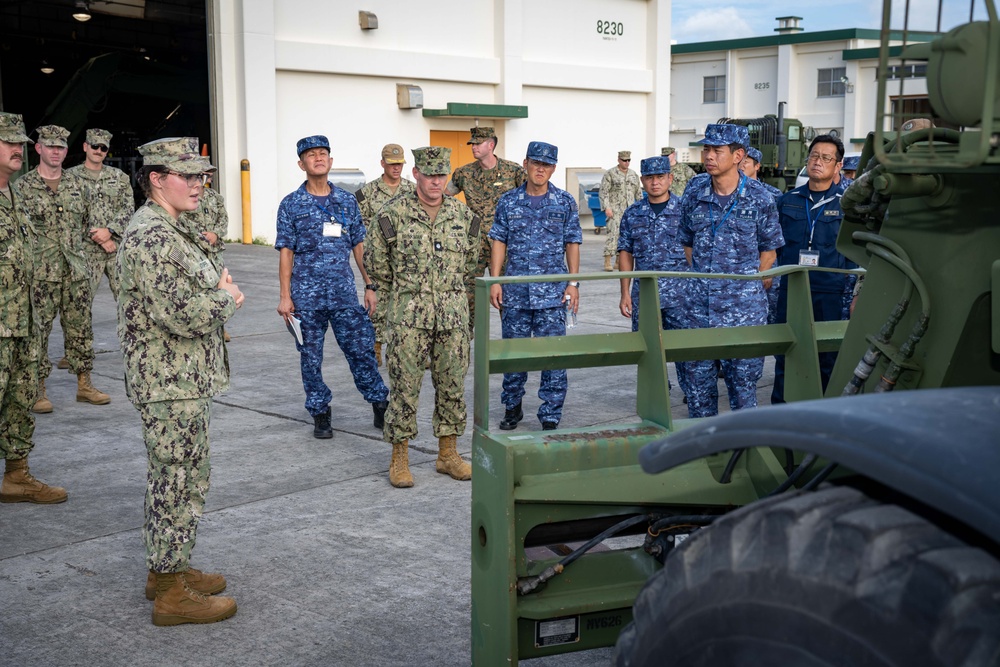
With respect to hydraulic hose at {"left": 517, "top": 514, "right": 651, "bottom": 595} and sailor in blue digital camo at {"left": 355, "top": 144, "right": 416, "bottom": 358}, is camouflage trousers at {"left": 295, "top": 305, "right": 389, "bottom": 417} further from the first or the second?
hydraulic hose at {"left": 517, "top": 514, "right": 651, "bottom": 595}

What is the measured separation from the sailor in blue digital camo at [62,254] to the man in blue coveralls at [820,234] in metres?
4.98

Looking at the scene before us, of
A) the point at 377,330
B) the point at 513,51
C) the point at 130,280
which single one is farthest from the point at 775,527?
the point at 513,51

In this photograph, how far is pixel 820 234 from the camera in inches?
288

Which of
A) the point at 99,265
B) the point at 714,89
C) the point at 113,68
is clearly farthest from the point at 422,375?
the point at 714,89

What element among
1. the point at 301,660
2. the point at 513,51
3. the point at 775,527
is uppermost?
the point at 513,51

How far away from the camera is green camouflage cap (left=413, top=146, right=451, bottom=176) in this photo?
6234 millimetres

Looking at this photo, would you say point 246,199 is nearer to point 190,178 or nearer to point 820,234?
point 820,234

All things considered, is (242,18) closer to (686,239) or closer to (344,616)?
(686,239)

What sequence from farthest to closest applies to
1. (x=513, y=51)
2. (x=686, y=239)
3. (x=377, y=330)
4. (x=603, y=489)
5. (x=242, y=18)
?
(x=513, y=51)
(x=242, y=18)
(x=377, y=330)
(x=686, y=239)
(x=603, y=489)

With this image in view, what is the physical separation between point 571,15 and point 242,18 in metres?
7.85

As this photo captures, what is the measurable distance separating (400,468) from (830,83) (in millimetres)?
34304

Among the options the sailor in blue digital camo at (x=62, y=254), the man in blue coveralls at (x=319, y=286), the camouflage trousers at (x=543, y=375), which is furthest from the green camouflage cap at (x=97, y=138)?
the camouflage trousers at (x=543, y=375)

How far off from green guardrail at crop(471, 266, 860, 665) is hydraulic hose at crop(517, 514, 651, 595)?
0.04 ft

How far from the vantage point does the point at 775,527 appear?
1818mm
